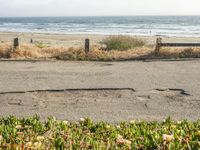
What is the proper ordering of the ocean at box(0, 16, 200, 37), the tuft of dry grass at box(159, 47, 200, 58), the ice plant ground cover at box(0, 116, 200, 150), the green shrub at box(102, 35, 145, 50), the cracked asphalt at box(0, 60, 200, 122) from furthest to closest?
the ocean at box(0, 16, 200, 37) < the green shrub at box(102, 35, 145, 50) < the tuft of dry grass at box(159, 47, 200, 58) < the cracked asphalt at box(0, 60, 200, 122) < the ice plant ground cover at box(0, 116, 200, 150)

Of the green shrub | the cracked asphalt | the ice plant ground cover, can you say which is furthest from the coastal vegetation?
the ice plant ground cover

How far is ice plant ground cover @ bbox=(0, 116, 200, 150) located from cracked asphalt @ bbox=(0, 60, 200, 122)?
2671 millimetres

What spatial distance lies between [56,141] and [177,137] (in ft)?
3.84

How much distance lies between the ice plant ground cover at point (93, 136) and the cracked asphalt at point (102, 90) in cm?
267

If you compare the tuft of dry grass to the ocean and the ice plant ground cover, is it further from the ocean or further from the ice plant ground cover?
the ocean

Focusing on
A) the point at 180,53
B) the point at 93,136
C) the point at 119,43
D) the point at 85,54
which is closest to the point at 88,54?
the point at 85,54

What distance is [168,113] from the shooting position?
8.82m

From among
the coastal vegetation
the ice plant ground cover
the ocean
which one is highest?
the ice plant ground cover

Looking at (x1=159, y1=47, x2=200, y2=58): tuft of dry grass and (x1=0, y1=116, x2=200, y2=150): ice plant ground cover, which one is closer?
(x1=0, y1=116, x2=200, y2=150): ice plant ground cover

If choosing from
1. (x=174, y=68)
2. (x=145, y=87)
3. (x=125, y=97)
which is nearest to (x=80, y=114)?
(x=125, y=97)

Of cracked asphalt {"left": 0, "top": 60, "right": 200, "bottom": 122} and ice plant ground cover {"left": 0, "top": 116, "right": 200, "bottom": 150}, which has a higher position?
ice plant ground cover {"left": 0, "top": 116, "right": 200, "bottom": 150}

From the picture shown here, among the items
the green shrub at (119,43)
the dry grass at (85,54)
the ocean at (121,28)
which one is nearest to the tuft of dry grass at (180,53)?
the dry grass at (85,54)

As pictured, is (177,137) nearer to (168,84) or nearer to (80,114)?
→ (80,114)

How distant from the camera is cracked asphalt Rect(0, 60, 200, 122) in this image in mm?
8898
